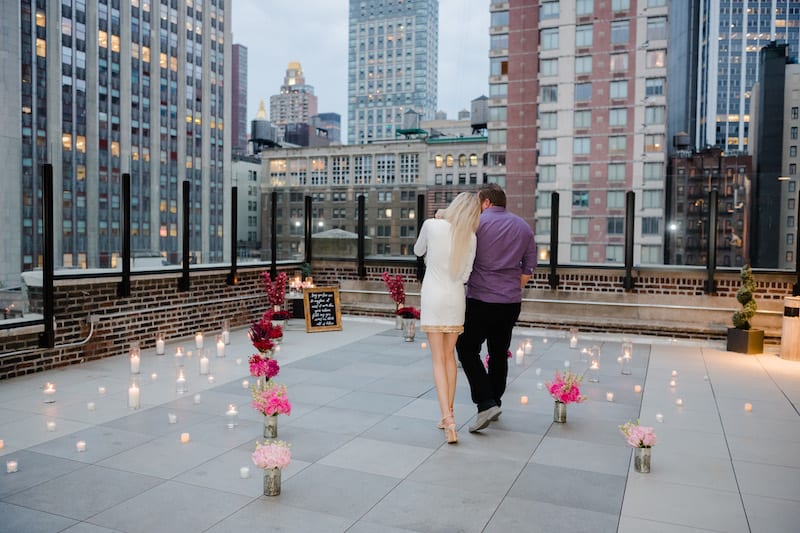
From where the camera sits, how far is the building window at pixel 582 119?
67062 millimetres

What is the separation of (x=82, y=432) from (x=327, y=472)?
2.61 meters

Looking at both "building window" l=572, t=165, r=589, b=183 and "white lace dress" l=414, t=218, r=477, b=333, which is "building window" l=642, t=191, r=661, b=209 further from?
"white lace dress" l=414, t=218, r=477, b=333

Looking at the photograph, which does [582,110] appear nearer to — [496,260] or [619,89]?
[619,89]

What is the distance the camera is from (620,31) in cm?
6438

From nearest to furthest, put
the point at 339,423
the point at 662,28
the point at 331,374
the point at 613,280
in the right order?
1. the point at 339,423
2. the point at 331,374
3. the point at 613,280
4. the point at 662,28

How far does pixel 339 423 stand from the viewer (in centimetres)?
609

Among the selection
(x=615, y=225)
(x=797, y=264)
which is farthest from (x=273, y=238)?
(x=615, y=225)

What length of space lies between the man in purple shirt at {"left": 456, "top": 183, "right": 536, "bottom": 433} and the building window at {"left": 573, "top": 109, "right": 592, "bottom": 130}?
2609 inches

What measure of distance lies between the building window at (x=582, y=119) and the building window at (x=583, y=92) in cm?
141

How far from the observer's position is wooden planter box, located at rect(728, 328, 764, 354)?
10.6 meters

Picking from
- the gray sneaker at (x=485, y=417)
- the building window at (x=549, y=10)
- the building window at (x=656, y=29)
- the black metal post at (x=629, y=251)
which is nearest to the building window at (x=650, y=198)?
the building window at (x=656, y=29)

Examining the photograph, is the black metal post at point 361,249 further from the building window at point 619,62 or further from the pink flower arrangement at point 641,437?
the building window at point 619,62

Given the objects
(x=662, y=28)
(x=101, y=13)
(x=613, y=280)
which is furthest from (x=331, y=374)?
(x=101, y=13)

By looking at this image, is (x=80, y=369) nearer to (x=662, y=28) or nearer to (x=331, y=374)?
(x=331, y=374)
